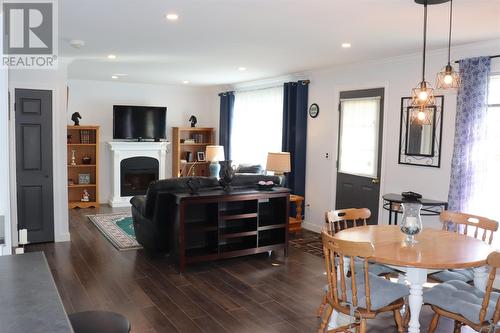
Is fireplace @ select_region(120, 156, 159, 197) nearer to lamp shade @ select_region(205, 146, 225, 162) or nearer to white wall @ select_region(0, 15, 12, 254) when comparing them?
lamp shade @ select_region(205, 146, 225, 162)

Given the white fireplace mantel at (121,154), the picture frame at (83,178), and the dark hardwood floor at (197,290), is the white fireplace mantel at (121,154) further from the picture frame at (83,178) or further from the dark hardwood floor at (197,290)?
the dark hardwood floor at (197,290)

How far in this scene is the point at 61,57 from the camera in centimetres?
588

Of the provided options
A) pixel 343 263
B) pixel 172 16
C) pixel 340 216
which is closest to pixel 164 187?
pixel 172 16

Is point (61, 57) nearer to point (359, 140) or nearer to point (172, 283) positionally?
point (172, 283)

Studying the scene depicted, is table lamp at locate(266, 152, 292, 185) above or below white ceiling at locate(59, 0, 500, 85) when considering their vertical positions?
below

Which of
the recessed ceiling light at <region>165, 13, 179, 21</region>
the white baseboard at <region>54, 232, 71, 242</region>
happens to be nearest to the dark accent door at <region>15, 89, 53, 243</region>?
the white baseboard at <region>54, 232, 71, 242</region>

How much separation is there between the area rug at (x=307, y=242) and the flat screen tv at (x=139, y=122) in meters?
4.29

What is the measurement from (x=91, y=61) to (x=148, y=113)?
9.79 ft

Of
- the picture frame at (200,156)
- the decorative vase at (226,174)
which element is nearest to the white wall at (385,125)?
the decorative vase at (226,174)

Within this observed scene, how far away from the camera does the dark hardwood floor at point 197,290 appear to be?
361 cm

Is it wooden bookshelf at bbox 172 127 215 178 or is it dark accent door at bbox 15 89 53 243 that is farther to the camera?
wooden bookshelf at bbox 172 127 215 178

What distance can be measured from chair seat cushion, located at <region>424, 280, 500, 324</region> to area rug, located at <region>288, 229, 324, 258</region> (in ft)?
8.69

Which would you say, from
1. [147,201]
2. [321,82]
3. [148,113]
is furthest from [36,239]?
[321,82]

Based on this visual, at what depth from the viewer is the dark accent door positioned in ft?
18.5
